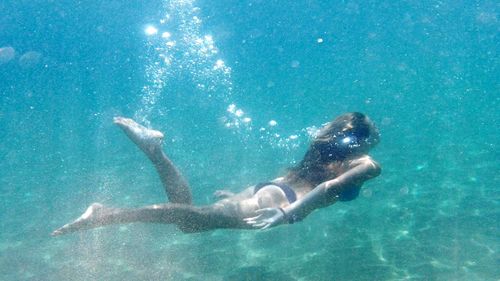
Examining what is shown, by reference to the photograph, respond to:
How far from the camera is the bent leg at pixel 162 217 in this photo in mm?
5008

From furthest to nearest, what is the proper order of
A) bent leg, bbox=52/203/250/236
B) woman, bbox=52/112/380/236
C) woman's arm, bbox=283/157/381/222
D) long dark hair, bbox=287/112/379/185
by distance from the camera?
long dark hair, bbox=287/112/379/185, woman's arm, bbox=283/157/381/222, woman, bbox=52/112/380/236, bent leg, bbox=52/203/250/236

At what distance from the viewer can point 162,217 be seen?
Answer: 5363 mm

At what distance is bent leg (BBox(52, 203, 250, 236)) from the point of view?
501 centimetres

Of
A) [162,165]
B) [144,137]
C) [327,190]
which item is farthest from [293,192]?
[144,137]

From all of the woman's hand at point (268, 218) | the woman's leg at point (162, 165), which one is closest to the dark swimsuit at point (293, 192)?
the woman's hand at point (268, 218)

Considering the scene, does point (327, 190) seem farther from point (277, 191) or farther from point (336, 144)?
point (336, 144)

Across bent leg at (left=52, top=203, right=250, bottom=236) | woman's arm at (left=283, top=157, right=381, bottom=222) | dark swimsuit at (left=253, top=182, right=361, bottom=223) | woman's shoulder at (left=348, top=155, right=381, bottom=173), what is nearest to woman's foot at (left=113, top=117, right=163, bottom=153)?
bent leg at (left=52, top=203, right=250, bottom=236)

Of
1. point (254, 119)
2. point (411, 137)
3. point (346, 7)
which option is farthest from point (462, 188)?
point (346, 7)

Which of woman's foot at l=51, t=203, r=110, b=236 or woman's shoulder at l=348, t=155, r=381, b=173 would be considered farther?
woman's shoulder at l=348, t=155, r=381, b=173

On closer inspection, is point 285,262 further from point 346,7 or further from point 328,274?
point 346,7

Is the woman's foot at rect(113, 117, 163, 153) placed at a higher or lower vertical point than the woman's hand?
higher

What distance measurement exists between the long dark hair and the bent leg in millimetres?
1724

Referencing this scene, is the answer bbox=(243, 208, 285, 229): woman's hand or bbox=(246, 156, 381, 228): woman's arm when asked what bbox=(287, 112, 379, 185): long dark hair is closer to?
bbox=(246, 156, 381, 228): woman's arm

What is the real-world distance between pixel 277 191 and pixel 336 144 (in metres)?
1.47
